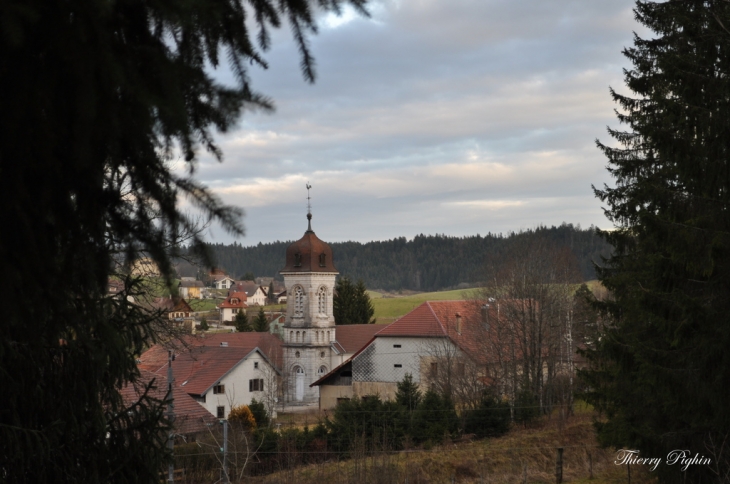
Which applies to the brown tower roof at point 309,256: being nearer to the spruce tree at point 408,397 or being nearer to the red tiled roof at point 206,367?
the red tiled roof at point 206,367

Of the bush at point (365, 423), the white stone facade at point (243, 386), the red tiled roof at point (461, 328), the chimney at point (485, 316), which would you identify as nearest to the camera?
the bush at point (365, 423)

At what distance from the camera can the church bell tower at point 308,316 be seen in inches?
2046

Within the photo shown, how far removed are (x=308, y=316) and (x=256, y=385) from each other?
7.99 meters

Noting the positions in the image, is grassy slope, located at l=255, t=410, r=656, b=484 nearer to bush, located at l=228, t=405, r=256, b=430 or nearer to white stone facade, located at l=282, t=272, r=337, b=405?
bush, located at l=228, t=405, r=256, b=430

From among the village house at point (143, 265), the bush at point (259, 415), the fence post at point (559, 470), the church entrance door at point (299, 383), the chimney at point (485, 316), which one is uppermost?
the village house at point (143, 265)

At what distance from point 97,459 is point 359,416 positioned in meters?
20.1

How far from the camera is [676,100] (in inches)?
418

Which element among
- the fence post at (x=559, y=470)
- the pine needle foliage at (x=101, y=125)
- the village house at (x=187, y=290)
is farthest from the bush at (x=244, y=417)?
the pine needle foliage at (x=101, y=125)

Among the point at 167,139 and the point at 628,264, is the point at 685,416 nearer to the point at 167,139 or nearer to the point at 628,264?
the point at 628,264

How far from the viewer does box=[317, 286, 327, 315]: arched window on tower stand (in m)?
52.7

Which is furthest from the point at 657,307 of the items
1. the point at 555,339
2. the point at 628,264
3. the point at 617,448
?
the point at 555,339

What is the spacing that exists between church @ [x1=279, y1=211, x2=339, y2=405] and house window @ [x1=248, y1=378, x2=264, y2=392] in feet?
19.2
